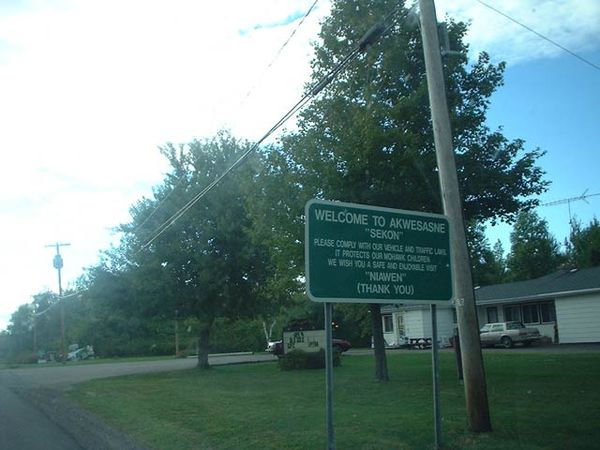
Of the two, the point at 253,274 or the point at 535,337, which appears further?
the point at 535,337

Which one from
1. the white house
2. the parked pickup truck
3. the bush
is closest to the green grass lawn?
the bush

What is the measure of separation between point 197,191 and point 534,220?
1945 inches

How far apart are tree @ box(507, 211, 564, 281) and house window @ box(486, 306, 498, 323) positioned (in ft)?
71.1

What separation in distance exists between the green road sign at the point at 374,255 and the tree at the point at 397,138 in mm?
5452

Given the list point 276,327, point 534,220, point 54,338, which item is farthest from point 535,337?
point 54,338

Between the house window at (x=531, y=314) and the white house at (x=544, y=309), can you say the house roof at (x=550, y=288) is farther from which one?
the house window at (x=531, y=314)

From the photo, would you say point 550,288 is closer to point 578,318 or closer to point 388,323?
point 578,318

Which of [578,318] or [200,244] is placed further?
[578,318]

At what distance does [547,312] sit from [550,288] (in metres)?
2.99

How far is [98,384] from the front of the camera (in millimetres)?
23203

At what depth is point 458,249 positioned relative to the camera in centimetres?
939

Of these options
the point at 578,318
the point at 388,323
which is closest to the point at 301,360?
the point at 578,318

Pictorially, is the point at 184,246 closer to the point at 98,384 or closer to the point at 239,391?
the point at 98,384

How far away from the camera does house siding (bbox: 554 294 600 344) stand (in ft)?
108
